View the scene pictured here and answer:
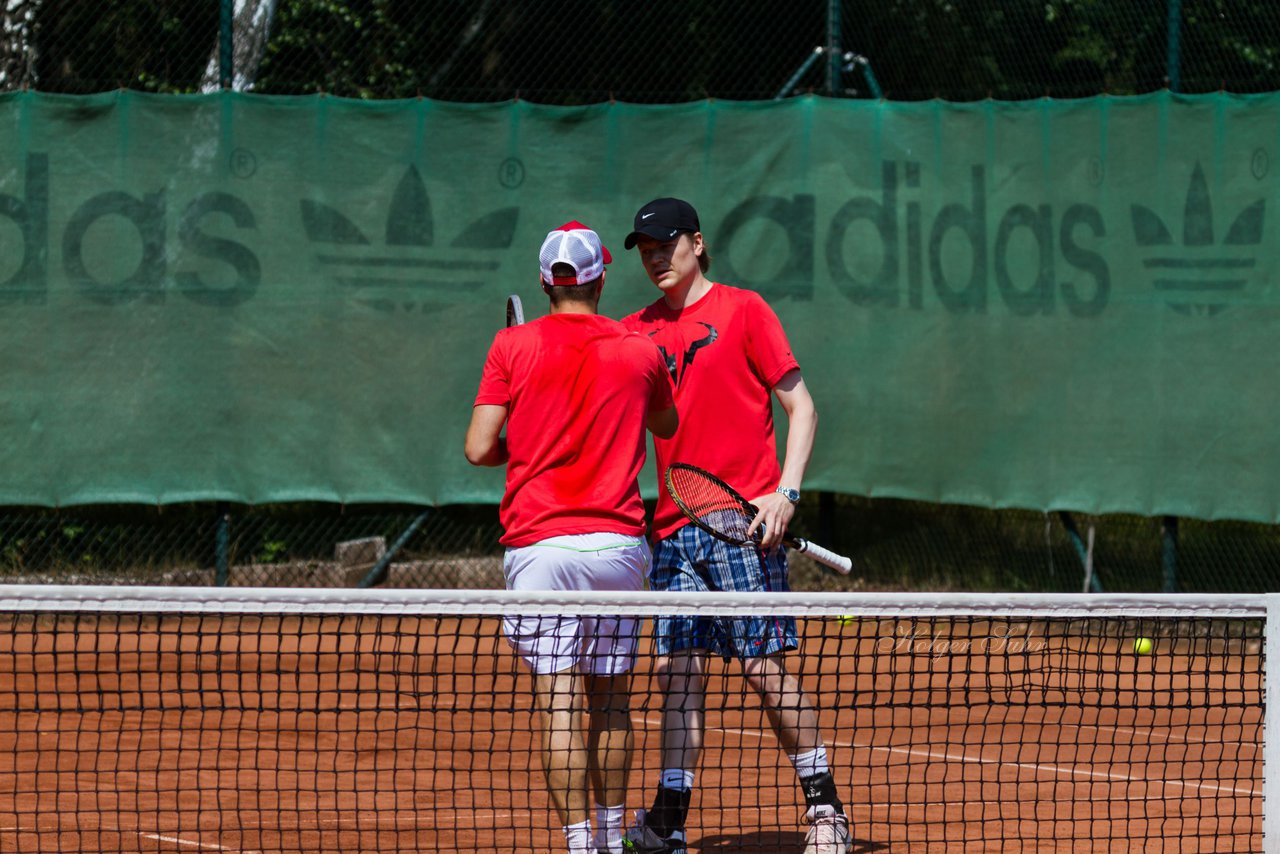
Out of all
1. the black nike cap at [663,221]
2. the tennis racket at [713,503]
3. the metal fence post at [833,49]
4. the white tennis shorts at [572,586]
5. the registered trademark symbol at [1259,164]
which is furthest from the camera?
the metal fence post at [833,49]

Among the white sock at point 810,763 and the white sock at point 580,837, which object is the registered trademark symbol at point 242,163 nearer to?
the white sock at point 810,763

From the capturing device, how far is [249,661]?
21.8 ft

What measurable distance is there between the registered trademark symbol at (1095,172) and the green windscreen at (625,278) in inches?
0.5

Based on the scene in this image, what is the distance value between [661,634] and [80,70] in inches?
247

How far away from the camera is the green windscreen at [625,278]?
300 inches

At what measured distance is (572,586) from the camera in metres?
3.51

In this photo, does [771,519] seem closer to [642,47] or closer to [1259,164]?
[1259,164]

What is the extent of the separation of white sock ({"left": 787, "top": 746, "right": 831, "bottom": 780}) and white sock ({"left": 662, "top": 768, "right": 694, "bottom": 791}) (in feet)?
0.86

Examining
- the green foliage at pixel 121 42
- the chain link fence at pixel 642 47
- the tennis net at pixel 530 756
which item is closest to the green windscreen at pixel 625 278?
the chain link fence at pixel 642 47

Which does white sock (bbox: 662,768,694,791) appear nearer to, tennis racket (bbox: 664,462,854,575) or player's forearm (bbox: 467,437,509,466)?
tennis racket (bbox: 664,462,854,575)

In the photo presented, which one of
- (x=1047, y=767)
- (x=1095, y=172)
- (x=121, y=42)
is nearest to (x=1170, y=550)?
(x=1095, y=172)

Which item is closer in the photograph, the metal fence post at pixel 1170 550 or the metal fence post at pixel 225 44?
the metal fence post at pixel 1170 550

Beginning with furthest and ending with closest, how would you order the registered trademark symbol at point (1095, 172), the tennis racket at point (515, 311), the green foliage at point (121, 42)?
the green foliage at point (121, 42), the registered trademark symbol at point (1095, 172), the tennis racket at point (515, 311)

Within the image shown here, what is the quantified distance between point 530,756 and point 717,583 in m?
1.35
